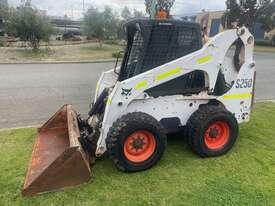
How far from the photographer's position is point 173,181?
3.29 meters

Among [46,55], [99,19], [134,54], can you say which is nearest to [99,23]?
[99,19]

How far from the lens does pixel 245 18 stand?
35.4 metres

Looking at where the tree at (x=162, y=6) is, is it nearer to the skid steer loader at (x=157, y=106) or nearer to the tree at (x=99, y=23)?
the skid steer loader at (x=157, y=106)

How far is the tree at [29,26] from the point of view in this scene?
2045 cm

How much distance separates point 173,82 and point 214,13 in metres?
51.8

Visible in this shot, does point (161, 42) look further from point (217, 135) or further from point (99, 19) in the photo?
point (99, 19)

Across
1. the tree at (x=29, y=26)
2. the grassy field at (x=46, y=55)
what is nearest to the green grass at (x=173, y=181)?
the grassy field at (x=46, y=55)

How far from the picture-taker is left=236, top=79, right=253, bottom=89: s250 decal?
4082mm

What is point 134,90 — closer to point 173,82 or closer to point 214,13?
point 173,82

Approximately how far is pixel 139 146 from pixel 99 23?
25.9 meters

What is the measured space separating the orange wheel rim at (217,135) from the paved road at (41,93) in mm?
3174

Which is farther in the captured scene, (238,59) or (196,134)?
(238,59)

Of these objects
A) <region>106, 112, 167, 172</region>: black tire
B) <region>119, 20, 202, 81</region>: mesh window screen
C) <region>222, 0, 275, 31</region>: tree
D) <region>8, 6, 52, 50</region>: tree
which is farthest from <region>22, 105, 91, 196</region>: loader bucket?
<region>222, 0, 275, 31</region>: tree

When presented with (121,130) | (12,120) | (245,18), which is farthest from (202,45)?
(245,18)
